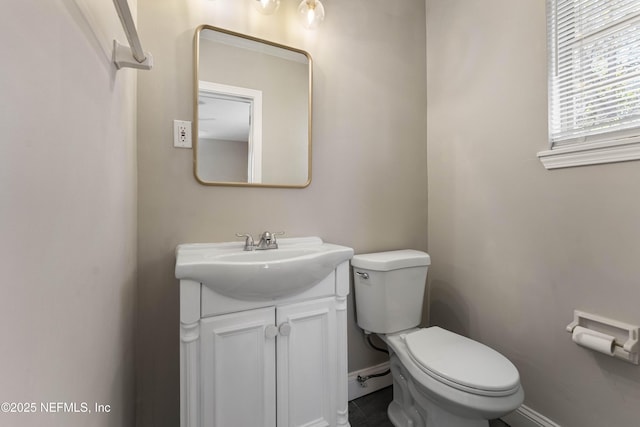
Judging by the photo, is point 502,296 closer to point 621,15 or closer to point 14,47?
point 621,15

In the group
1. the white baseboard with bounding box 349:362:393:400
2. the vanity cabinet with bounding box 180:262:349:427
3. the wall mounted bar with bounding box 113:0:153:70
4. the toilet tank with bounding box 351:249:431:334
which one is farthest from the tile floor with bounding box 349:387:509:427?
the wall mounted bar with bounding box 113:0:153:70

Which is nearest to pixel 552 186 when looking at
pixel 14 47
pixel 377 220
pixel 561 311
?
pixel 561 311

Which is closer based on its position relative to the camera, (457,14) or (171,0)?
(171,0)

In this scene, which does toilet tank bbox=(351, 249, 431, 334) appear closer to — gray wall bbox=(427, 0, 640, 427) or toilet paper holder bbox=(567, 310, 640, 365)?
gray wall bbox=(427, 0, 640, 427)

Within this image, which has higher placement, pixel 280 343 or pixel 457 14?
pixel 457 14

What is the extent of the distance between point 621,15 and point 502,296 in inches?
47.6

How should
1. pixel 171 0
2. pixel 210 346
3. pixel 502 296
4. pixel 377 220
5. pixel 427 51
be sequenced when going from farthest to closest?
pixel 427 51 < pixel 377 220 < pixel 502 296 < pixel 171 0 < pixel 210 346

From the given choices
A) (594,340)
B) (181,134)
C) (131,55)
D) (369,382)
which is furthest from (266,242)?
(594,340)

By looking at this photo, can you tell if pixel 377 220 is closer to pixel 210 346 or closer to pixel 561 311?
pixel 561 311

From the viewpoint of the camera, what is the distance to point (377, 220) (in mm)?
1615

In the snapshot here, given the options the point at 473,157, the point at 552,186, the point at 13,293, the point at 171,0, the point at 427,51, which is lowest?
the point at 13,293

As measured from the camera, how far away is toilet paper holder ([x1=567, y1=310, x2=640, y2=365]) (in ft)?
3.05

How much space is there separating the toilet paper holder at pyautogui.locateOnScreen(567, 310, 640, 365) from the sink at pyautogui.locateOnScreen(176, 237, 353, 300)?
939 millimetres

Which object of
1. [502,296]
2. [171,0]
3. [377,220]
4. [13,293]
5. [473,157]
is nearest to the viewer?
Answer: [13,293]
